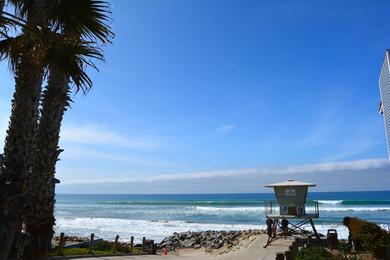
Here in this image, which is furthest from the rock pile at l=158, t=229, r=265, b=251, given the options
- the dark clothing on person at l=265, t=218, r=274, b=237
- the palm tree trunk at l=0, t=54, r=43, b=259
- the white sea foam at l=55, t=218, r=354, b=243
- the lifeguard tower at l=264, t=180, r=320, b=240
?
the palm tree trunk at l=0, t=54, r=43, b=259

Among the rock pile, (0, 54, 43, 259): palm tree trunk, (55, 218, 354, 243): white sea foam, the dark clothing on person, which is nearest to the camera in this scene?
(0, 54, 43, 259): palm tree trunk

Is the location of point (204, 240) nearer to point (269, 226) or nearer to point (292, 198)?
point (269, 226)

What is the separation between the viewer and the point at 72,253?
18.8 m

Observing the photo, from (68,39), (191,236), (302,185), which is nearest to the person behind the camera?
(68,39)

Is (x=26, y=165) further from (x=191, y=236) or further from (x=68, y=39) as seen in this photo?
(x=191, y=236)

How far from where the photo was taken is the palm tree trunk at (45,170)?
5.36 metres

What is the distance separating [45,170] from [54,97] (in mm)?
1067

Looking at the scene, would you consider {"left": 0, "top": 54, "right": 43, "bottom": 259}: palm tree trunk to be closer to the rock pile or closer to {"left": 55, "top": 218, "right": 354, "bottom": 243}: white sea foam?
the rock pile

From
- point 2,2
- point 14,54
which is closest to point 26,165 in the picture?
point 14,54

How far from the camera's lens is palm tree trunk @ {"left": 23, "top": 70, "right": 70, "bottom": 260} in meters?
5.36

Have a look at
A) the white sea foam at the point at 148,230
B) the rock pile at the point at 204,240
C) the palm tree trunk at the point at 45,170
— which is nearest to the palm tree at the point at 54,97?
the palm tree trunk at the point at 45,170

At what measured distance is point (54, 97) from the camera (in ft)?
19.8

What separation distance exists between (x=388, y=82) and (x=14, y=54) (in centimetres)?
727

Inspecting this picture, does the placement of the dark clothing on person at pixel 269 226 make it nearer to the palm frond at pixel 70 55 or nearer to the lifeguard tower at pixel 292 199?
the lifeguard tower at pixel 292 199
